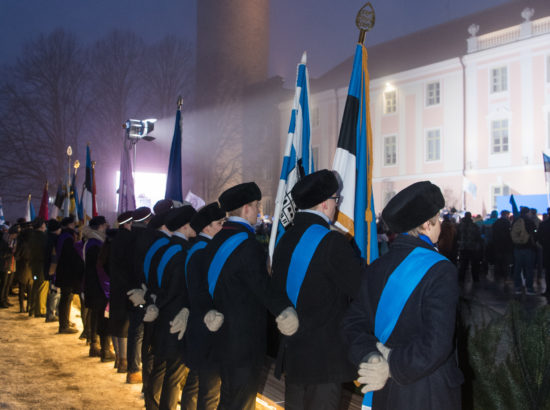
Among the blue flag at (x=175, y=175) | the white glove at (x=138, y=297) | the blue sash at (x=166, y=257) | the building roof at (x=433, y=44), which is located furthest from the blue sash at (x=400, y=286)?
the building roof at (x=433, y=44)

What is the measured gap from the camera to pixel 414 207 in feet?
7.55

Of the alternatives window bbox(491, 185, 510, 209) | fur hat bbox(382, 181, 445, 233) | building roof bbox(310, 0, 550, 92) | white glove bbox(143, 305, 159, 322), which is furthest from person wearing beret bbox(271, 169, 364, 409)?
building roof bbox(310, 0, 550, 92)

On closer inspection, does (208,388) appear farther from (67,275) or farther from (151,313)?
(67,275)

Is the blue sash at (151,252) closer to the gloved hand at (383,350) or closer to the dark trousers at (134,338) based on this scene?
the dark trousers at (134,338)

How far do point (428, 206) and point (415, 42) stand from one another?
39.6 m

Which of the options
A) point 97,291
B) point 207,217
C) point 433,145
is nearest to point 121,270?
point 97,291

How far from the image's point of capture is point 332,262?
3.02m

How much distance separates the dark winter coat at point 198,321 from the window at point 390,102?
→ 1163 inches

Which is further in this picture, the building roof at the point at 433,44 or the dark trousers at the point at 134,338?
the building roof at the point at 433,44

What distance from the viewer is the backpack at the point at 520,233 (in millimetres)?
11797

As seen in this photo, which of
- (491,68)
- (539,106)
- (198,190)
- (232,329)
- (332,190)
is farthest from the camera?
(198,190)

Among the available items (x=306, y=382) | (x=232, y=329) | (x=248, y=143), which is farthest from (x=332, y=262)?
(x=248, y=143)

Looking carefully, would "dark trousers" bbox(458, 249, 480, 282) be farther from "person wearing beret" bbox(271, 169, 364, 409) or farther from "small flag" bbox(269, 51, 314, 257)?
"person wearing beret" bbox(271, 169, 364, 409)

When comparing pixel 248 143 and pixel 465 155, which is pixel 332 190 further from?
pixel 248 143
